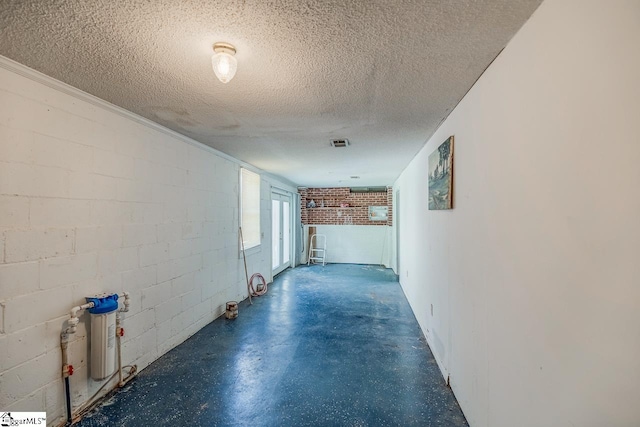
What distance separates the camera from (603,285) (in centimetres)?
78

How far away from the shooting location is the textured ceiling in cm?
115

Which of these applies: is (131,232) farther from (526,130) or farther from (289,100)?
(526,130)

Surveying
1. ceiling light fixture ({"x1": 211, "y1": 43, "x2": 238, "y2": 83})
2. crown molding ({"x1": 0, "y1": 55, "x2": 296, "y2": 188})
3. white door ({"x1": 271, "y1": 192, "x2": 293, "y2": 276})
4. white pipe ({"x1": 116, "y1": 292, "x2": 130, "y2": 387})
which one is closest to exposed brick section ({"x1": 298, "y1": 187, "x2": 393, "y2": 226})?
white door ({"x1": 271, "y1": 192, "x2": 293, "y2": 276})

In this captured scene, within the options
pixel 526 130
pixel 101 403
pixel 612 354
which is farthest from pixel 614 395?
pixel 101 403

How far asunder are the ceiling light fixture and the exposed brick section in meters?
6.77

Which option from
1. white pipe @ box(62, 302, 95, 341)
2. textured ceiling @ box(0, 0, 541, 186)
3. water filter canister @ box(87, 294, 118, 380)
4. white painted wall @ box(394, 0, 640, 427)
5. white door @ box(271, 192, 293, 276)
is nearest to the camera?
white painted wall @ box(394, 0, 640, 427)

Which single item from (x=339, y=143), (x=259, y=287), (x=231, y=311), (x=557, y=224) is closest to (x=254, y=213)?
(x=259, y=287)

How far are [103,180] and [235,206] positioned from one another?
2.16m

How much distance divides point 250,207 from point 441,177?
3.39m

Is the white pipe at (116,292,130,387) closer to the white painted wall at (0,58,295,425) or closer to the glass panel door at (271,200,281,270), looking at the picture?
the white painted wall at (0,58,295,425)

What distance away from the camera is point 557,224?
977 mm

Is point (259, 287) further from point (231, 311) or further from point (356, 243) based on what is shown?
point (356, 243)

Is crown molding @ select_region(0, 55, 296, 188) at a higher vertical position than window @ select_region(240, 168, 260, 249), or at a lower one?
higher

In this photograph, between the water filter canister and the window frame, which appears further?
the window frame
